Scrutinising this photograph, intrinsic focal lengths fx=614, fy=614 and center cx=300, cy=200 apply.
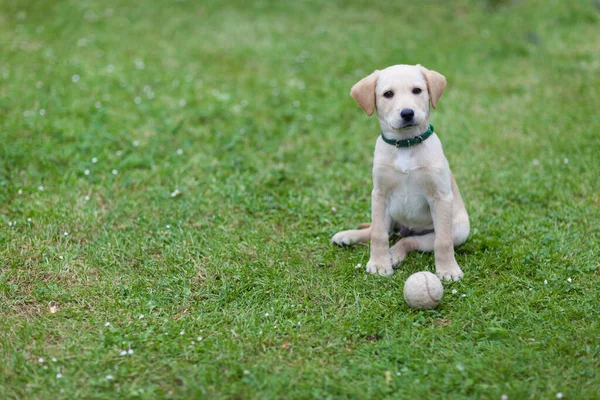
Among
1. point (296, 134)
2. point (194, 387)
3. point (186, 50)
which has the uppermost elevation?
point (186, 50)

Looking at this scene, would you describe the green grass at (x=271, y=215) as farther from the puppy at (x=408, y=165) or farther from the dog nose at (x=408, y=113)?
the dog nose at (x=408, y=113)

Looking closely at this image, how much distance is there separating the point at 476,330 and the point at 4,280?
3.39m

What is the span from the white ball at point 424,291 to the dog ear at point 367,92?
123 centimetres

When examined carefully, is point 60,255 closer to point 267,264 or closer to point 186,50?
point 267,264

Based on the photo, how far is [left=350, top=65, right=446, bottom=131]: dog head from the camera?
4.19 meters

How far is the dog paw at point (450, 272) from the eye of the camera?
4.46m

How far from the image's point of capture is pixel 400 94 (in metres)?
4.27

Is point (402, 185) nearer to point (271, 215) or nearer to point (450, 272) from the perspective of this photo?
point (450, 272)

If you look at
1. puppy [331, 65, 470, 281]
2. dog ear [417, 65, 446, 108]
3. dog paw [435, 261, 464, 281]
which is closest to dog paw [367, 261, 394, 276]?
puppy [331, 65, 470, 281]

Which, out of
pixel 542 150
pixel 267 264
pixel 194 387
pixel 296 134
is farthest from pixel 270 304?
pixel 542 150

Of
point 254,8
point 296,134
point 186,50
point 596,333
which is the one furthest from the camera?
point 254,8

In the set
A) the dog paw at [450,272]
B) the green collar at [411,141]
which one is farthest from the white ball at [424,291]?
the green collar at [411,141]

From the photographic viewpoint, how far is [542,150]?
6586 mm

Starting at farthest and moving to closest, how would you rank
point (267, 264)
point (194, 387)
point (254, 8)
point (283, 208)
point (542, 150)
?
point (254, 8)
point (542, 150)
point (283, 208)
point (267, 264)
point (194, 387)
